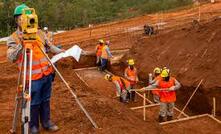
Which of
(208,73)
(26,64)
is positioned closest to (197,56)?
(208,73)

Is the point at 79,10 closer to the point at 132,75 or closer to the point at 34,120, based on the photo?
the point at 132,75

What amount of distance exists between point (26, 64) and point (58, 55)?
519 mm

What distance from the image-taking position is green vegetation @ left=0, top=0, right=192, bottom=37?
3463 centimetres

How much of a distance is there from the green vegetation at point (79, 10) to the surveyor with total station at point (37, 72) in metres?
26.4

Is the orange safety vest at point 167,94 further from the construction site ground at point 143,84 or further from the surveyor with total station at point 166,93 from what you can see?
the construction site ground at point 143,84

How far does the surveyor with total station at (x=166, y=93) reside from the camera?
11.3 metres

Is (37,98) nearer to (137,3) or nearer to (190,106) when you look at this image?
(190,106)

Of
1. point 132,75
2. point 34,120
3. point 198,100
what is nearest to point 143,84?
point 132,75

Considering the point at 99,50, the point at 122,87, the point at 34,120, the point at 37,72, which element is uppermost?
the point at 37,72

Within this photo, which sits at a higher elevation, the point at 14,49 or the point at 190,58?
the point at 14,49

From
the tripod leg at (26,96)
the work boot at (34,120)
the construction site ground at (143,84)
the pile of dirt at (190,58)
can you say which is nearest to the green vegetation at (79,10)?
the construction site ground at (143,84)

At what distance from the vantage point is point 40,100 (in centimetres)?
683

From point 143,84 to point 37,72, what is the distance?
381 inches

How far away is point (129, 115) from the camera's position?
8.66 meters
